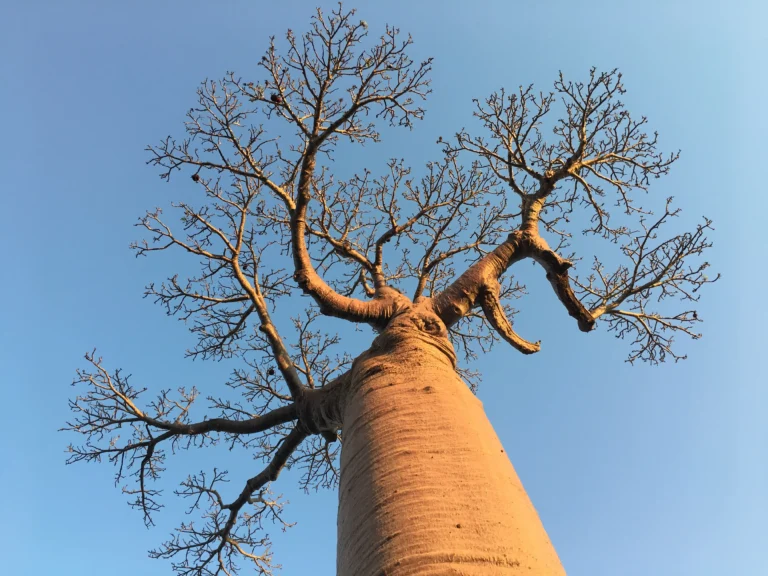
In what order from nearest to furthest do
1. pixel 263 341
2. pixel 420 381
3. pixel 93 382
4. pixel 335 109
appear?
pixel 420 381, pixel 335 109, pixel 93 382, pixel 263 341

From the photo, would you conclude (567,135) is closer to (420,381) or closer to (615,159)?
(615,159)

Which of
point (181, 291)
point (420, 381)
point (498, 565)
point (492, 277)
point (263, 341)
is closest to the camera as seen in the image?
point (498, 565)

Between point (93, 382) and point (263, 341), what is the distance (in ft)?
5.03

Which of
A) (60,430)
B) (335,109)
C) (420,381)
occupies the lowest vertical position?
(420,381)

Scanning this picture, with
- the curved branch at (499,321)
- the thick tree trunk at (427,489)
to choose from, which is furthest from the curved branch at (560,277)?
the thick tree trunk at (427,489)

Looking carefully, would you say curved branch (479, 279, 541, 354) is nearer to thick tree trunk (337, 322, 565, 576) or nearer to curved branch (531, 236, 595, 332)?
curved branch (531, 236, 595, 332)

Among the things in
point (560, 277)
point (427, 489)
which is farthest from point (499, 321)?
point (427, 489)

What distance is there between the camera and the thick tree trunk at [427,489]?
1753 mm

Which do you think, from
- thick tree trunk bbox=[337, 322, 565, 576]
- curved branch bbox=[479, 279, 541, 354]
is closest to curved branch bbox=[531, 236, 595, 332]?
curved branch bbox=[479, 279, 541, 354]

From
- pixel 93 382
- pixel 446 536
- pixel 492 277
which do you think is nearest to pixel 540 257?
pixel 492 277

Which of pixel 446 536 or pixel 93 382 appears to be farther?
pixel 93 382

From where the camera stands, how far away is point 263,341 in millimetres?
5438

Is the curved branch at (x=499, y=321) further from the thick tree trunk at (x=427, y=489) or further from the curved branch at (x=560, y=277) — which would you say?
the thick tree trunk at (x=427, y=489)

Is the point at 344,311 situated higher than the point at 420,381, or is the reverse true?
the point at 344,311
